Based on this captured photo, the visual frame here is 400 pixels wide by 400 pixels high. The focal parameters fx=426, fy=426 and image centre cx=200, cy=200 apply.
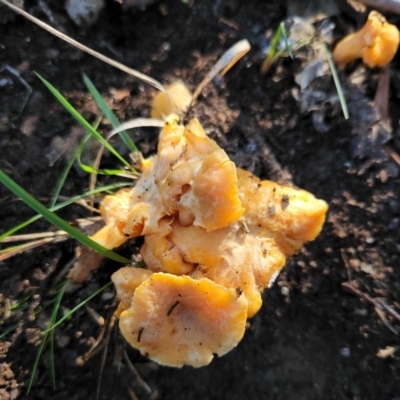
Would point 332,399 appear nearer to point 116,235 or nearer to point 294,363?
point 294,363

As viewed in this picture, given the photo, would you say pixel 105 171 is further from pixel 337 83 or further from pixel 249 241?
pixel 337 83

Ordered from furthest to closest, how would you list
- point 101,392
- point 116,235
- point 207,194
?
1. point 101,392
2. point 116,235
3. point 207,194

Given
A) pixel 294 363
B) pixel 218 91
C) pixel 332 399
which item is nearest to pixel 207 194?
pixel 218 91

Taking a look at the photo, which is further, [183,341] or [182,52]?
[182,52]

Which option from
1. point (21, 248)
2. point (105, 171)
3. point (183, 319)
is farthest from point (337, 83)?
point (21, 248)

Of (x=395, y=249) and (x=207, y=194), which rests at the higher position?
(x=207, y=194)
